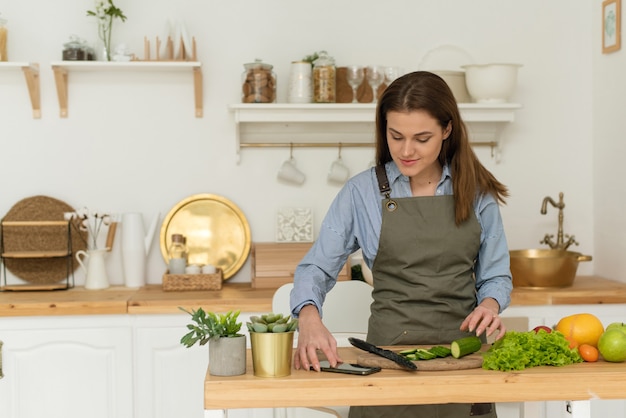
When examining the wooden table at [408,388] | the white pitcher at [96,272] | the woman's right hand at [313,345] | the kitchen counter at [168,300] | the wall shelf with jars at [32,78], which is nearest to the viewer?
the wooden table at [408,388]

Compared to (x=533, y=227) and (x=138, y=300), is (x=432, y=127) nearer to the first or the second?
(x=138, y=300)

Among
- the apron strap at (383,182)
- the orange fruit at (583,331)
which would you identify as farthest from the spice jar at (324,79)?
the orange fruit at (583,331)

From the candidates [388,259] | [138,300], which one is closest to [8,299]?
[138,300]

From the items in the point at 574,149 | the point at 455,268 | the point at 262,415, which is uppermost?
the point at 574,149

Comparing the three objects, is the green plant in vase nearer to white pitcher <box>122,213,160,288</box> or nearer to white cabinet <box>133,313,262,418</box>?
white pitcher <box>122,213,160,288</box>

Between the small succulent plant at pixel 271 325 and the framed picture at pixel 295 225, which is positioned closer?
the small succulent plant at pixel 271 325

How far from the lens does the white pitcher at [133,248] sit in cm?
339

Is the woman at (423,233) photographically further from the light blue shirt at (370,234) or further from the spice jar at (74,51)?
the spice jar at (74,51)

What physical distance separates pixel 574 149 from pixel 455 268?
1756 mm

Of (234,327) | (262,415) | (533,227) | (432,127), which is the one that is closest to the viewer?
(234,327)

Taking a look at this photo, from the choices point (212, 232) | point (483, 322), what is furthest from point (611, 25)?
point (483, 322)

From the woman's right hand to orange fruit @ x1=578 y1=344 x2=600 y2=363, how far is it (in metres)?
0.49

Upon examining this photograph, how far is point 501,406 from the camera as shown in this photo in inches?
106

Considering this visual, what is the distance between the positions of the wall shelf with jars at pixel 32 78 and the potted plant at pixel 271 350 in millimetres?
1966
